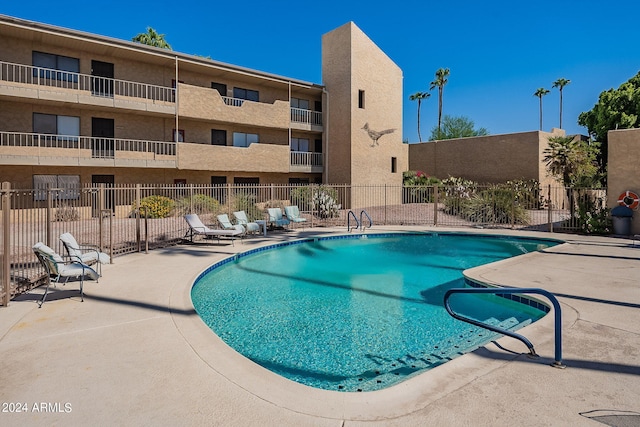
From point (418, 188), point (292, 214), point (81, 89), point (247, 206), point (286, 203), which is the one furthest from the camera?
point (418, 188)

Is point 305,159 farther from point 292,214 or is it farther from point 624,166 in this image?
point 624,166

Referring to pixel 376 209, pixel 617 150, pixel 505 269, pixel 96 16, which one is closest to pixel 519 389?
pixel 505 269

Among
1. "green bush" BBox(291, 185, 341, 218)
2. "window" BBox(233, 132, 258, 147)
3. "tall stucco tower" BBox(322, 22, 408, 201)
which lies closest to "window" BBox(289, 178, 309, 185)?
"tall stucco tower" BBox(322, 22, 408, 201)

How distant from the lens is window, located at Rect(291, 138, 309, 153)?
28438 mm

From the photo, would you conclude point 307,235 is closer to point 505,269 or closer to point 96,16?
point 505,269

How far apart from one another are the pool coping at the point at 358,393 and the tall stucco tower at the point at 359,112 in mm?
21763

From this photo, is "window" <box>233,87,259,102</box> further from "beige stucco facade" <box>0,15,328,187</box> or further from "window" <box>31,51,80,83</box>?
"window" <box>31,51,80,83</box>

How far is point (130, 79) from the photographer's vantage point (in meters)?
22.0

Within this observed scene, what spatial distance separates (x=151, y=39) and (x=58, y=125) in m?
16.0

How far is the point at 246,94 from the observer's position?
87.4 ft

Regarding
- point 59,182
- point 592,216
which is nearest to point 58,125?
point 59,182

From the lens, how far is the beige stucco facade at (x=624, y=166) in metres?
14.8

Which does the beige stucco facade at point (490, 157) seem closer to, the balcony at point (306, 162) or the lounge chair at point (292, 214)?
the balcony at point (306, 162)

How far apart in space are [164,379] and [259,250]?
9191mm
